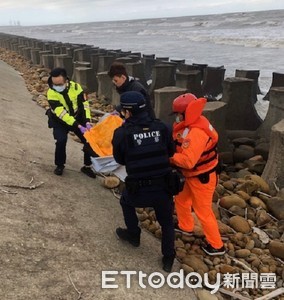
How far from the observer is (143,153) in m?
2.98

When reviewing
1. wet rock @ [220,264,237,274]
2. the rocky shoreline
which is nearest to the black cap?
the rocky shoreline

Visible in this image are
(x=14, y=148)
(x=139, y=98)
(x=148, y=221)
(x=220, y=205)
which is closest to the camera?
(x=139, y=98)

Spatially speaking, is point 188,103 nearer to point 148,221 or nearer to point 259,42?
point 148,221

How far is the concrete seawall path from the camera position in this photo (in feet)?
9.03

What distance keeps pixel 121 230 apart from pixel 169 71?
720 cm

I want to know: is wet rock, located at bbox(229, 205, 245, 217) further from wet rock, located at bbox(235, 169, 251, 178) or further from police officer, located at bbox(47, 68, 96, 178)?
police officer, located at bbox(47, 68, 96, 178)

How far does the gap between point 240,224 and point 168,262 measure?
1286mm

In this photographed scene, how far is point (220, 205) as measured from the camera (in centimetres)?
473

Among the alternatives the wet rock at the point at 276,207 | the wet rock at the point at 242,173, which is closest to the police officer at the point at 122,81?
the wet rock at the point at 276,207

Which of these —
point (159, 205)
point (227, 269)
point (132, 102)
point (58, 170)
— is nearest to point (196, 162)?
point (159, 205)

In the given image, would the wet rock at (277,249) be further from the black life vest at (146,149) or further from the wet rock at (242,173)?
the wet rock at (242,173)

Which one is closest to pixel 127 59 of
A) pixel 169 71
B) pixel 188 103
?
pixel 169 71

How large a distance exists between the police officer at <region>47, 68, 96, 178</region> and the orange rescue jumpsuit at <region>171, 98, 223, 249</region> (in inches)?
50.9

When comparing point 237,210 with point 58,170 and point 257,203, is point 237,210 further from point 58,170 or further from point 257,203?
point 58,170
